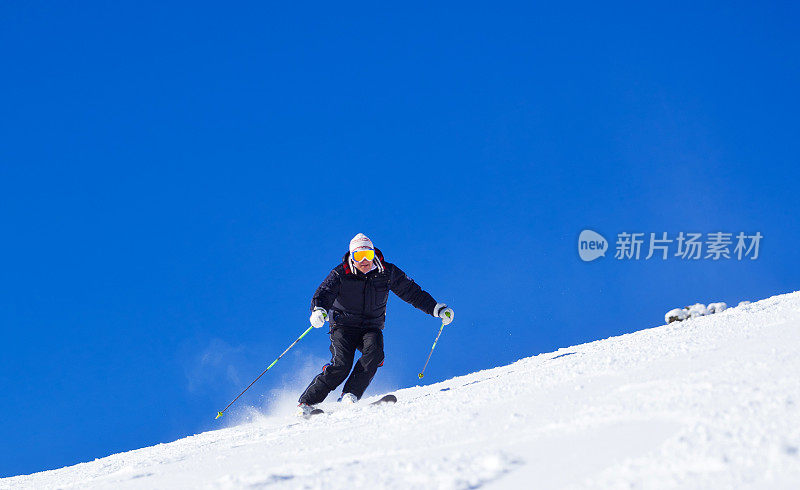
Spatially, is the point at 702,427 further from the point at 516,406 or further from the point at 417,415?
the point at 417,415

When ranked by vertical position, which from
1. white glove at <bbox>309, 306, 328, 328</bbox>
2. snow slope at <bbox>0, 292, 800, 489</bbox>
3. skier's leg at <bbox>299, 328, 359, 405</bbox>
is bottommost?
snow slope at <bbox>0, 292, 800, 489</bbox>

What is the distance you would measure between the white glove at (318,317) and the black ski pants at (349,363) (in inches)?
9.8

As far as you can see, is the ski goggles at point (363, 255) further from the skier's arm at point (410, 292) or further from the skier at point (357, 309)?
the skier's arm at point (410, 292)

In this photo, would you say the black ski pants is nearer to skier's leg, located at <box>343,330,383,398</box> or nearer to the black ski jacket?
skier's leg, located at <box>343,330,383,398</box>

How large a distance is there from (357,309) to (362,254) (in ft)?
2.26

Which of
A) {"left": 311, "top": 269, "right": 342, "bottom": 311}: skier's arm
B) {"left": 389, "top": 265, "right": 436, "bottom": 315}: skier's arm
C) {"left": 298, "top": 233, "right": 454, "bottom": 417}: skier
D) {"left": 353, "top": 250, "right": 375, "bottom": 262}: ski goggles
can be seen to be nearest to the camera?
{"left": 298, "top": 233, "right": 454, "bottom": 417}: skier

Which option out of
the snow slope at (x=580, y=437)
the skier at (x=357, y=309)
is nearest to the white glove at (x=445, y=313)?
the skier at (x=357, y=309)

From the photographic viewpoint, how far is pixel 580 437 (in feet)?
9.44

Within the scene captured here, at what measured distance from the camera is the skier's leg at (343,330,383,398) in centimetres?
718

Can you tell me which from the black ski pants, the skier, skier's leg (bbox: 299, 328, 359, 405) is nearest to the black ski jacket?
the skier

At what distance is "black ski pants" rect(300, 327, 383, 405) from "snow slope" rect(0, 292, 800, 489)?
2.23 metres

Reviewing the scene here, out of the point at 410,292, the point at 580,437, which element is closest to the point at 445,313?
the point at 410,292

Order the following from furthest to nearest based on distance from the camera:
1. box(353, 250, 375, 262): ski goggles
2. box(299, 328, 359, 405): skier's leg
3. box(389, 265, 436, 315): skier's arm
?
box(389, 265, 436, 315): skier's arm, box(353, 250, 375, 262): ski goggles, box(299, 328, 359, 405): skier's leg

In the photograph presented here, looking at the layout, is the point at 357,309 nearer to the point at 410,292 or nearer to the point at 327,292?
the point at 327,292
